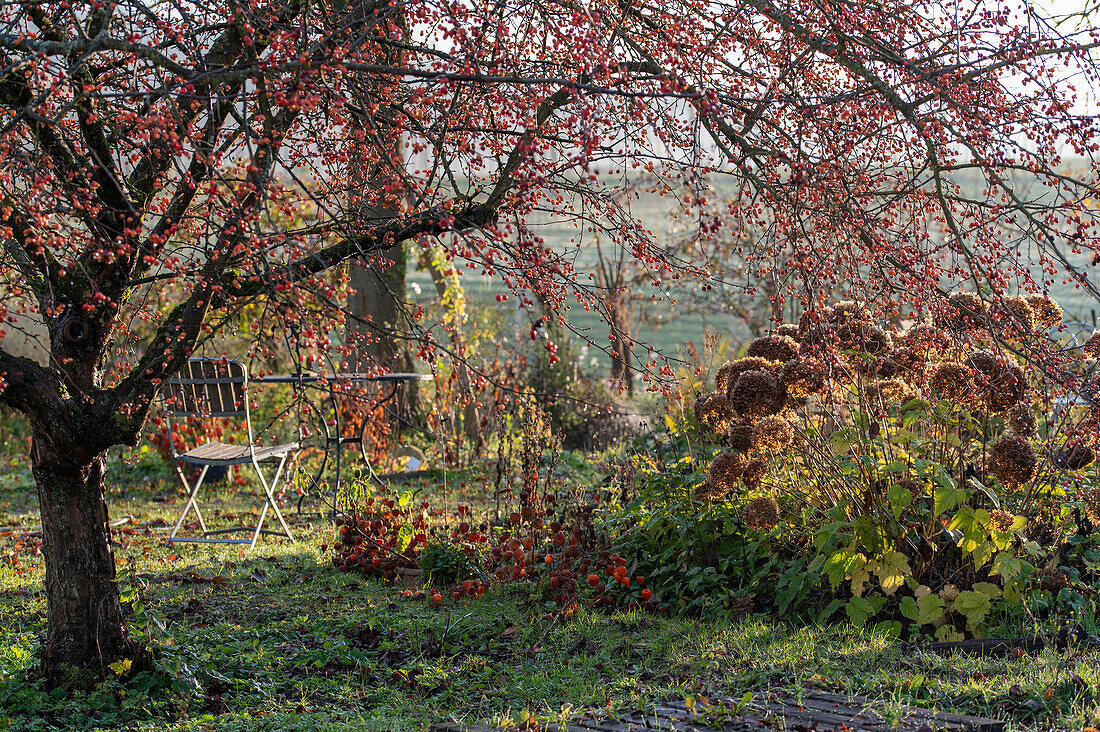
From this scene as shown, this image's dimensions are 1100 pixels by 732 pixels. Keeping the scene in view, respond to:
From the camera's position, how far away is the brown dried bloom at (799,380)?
3830 mm

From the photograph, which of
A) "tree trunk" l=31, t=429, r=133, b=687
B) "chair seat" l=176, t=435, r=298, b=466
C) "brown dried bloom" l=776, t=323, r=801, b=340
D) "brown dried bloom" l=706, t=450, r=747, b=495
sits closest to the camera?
"tree trunk" l=31, t=429, r=133, b=687

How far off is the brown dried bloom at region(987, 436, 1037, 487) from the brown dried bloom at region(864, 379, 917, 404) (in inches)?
18.2

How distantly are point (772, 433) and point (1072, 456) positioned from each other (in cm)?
119

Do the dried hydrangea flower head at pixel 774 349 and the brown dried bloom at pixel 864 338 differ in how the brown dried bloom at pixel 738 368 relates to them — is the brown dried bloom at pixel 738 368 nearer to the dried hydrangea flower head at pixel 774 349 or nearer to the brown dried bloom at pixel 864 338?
the dried hydrangea flower head at pixel 774 349

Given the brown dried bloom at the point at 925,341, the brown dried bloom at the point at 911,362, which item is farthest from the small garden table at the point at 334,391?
the brown dried bloom at the point at 911,362

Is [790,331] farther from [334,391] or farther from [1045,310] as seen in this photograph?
[334,391]

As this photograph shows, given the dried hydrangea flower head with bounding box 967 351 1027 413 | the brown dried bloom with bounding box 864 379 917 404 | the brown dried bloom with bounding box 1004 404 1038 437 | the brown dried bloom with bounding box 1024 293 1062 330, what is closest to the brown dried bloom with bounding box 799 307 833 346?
the dried hydrangea flower head with bounding box 967 351 1027 413

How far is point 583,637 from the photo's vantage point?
4121 millimetres

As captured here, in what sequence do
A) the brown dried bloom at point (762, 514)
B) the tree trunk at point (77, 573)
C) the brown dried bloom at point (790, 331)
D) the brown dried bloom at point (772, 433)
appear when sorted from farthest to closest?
1. the brown dried bloom at point (790, 331)
2. the brown dried bloom at point (762, 514)
3. the brown dried bloom at point (772, 433)
4. the tree trunk at point (77, 573)

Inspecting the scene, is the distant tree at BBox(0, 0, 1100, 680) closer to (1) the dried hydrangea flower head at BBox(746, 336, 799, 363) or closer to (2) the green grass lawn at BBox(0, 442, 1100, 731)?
(2) the green grass lawn at BBox(0, 442, 1100, 731)

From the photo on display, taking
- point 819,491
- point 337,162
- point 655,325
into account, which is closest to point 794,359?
point 819,491

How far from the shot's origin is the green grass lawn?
3139 millimetres

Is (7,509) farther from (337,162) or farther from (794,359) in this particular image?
(794,359)

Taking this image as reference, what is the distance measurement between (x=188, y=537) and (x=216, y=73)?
492 centimetres
